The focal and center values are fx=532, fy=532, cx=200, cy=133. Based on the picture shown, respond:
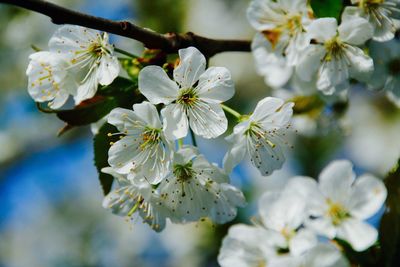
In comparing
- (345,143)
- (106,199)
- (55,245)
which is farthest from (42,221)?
(106,199)

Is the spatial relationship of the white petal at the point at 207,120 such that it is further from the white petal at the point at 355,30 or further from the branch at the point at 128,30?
the white petal at the point at 355,30

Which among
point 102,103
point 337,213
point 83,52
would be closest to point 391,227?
point 337,213

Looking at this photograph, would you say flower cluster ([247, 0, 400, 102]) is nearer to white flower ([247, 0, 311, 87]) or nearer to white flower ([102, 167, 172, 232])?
white flower ([247, 0, 311, 87])

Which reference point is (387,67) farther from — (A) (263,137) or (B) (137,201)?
(B) (137,201)

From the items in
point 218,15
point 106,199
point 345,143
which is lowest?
point 345,143

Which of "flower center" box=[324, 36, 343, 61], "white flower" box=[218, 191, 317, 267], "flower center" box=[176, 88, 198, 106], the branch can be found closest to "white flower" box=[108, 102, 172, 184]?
"flower center" box=[176, 88, 198, 106]

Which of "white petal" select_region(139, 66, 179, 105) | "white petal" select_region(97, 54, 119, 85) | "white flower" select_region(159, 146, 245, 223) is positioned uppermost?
"white petal" select_region(139, 66, 179, 105)

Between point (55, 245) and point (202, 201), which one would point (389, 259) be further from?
point (55, 245)
